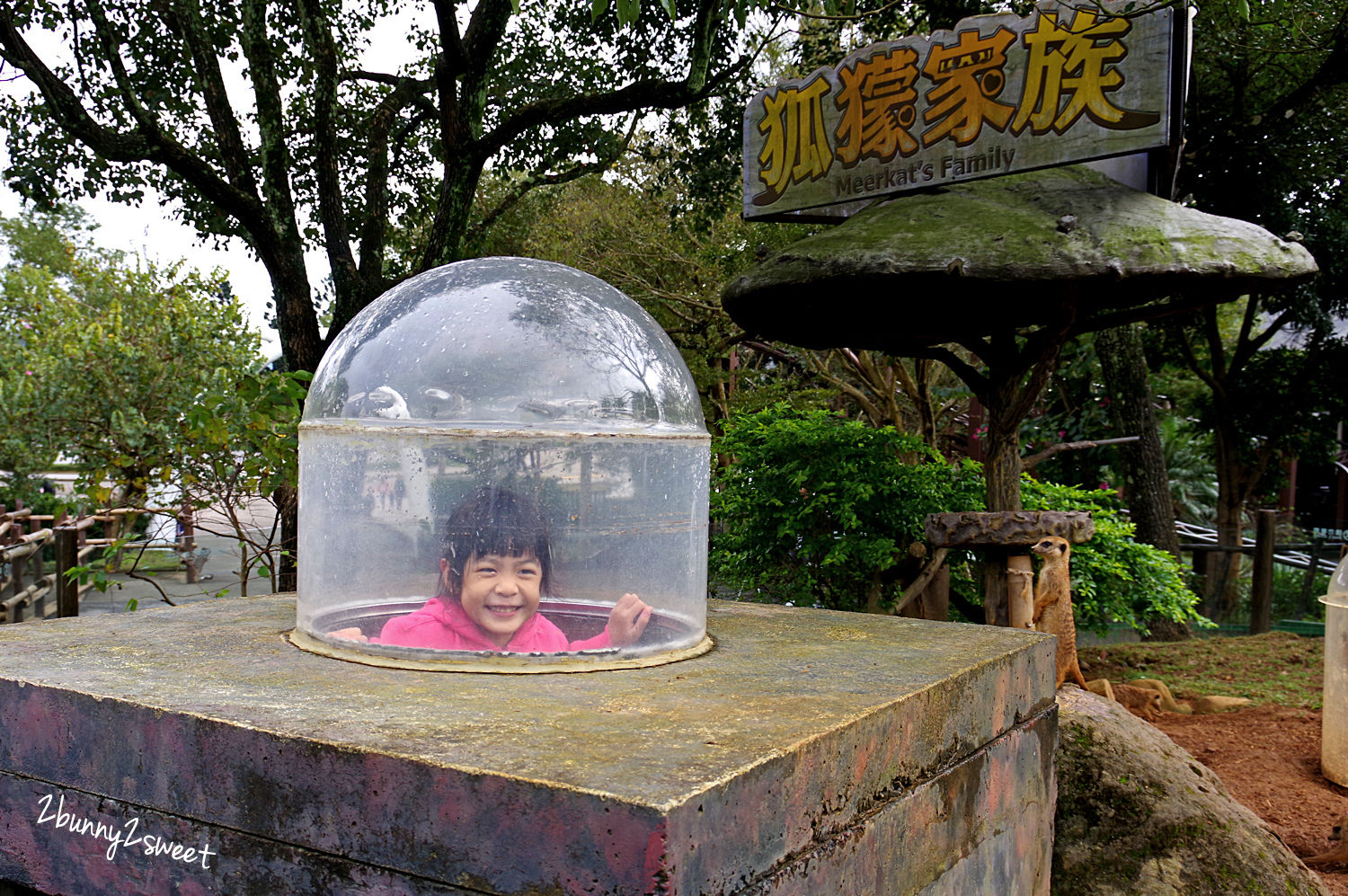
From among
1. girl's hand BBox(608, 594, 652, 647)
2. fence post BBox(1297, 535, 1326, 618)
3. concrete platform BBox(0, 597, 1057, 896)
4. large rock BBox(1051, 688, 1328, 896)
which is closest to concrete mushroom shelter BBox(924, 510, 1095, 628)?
large rock BBox(1051, 688, 1328, 896)

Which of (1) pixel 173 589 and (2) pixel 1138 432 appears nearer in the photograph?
(2) pixel 1138 432

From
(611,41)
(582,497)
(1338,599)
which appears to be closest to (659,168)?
(611,41)

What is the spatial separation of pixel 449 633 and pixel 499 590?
0.26 metres

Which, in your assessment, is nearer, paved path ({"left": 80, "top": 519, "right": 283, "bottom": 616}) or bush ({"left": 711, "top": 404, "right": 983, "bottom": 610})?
bush ({"left": 711, "top": 404, "right": 983, "bottom": 610})

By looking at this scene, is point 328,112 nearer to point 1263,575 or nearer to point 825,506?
point 825,506

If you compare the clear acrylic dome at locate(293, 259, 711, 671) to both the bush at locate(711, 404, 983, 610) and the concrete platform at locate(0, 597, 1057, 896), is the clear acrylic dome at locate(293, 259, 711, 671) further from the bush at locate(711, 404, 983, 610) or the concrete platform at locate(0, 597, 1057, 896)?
the bush at locate(711, 404, 983, 610)

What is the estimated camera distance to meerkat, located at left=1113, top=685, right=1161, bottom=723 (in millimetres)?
6582

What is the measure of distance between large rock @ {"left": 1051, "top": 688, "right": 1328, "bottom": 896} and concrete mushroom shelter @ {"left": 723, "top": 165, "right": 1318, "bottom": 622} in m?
1.40

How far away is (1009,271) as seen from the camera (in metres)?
4.56

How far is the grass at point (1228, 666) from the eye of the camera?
7133mm

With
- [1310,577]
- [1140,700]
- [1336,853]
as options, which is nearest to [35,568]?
[1140,700]

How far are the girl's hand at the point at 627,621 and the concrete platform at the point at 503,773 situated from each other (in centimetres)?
29

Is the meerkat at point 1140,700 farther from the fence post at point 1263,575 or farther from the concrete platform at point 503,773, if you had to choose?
the concrete platform at point 503,773

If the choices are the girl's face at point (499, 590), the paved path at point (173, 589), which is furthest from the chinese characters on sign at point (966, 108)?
the paved path at point (173, 589)
